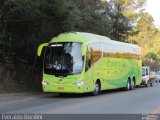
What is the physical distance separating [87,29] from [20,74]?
1120 cm

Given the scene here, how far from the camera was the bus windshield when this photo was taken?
85.3 ft

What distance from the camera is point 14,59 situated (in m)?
30.9

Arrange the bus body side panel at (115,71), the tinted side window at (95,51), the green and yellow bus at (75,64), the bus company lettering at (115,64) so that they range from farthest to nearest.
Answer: the bus company lettering at (115,64)
the bus body side panel at (115,71)
the tinted side window at (95,51)
the green and yellow bus at (75,64)

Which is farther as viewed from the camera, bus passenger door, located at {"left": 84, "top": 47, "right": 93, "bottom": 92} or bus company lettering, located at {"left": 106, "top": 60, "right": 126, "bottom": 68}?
bus company lettering, located at {"left": 106, "top": 60, "right": 126, "bottom": 68}

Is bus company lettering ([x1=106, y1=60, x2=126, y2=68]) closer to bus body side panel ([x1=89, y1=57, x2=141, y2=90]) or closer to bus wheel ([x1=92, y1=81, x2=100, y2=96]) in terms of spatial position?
Result: bus body side panel ([x1=89, y1=57, x2=141, y2=90])

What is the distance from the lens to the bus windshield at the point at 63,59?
26.0 metres

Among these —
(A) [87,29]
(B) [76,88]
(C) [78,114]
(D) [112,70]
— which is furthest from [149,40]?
(C) [78,114]

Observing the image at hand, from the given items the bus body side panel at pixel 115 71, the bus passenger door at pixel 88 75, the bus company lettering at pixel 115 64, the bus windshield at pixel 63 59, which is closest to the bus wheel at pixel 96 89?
the bus body side panel at pixel 115 71

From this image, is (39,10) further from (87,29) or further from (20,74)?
(87,29)

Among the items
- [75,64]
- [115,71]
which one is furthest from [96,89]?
[115,71]

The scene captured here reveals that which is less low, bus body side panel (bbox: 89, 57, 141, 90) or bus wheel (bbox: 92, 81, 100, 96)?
bus body side panel (bbox: 89, 57, 141, 90)

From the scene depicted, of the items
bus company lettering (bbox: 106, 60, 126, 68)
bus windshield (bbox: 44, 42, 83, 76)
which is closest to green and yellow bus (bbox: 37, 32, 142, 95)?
bus windshield (bbox: 44, 42, 83, 76)

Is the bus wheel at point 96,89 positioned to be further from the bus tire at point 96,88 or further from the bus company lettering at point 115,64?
the bus company lettering at point 115,64

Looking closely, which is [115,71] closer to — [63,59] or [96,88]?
[96,88]
